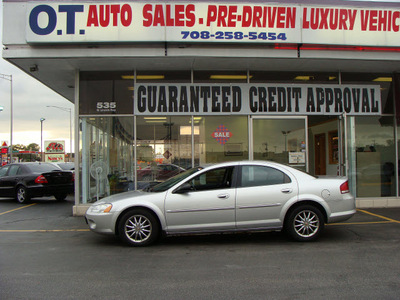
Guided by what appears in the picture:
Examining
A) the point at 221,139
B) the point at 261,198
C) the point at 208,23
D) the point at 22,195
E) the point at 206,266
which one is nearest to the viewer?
the point at 206,266

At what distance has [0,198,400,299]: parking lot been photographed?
13.1 ft

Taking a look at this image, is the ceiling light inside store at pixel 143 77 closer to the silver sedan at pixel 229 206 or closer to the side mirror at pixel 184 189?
the silver sedan at pixel 229 206

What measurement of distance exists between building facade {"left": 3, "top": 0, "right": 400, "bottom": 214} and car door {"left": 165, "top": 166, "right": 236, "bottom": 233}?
416cm

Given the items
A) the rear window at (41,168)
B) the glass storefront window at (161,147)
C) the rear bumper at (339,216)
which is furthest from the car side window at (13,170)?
the rear bumper at (339,216)

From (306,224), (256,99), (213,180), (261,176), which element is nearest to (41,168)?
(256,99)

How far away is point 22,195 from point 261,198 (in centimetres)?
1003

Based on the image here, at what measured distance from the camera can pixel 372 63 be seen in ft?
31.4

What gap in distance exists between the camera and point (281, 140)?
10.5 meters

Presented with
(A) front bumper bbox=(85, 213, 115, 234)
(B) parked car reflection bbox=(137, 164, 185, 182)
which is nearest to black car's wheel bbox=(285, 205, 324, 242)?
(A) front bumper bbox=(85, 213, 115, 234)

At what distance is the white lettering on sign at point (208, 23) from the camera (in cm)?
Answer: 839

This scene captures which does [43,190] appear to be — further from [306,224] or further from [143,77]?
[306,224]

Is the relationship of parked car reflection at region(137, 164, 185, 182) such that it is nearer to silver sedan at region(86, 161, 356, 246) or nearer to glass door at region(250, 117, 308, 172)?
glass door at region(250, 117, 308, 172)

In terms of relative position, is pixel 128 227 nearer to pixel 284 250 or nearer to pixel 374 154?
pixel 284 250

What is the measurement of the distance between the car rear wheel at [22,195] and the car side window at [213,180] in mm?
8824
